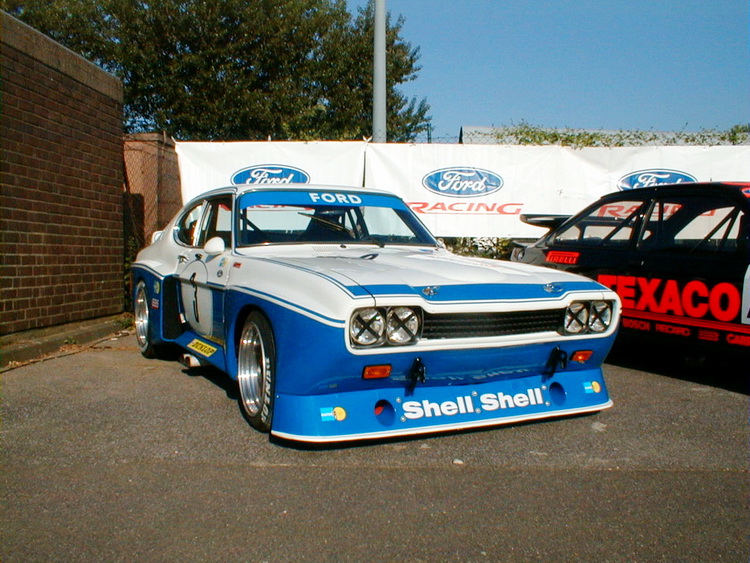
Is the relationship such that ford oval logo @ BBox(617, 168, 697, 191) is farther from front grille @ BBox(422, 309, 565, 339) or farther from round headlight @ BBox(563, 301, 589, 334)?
front grille @ BBox(422, 309, 565, 339)

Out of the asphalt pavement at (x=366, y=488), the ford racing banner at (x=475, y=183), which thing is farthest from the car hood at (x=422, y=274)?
the ford racing banner at (x=475, y=183)

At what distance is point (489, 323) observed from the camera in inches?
137

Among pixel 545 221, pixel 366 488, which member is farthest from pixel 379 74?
pixel 366 488

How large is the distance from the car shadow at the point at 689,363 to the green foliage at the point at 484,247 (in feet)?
10.4

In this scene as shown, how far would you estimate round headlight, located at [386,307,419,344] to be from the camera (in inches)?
128

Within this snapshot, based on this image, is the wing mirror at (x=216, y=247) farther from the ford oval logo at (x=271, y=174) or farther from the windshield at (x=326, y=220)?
the ford oval logo at (x=271, y=174)

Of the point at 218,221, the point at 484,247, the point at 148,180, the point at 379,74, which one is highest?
the point at 379,74

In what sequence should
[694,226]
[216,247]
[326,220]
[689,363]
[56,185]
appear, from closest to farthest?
[216,247] → [326,220] → [689,363] → [694,226] → [56,185]

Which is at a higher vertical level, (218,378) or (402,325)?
(402,325)

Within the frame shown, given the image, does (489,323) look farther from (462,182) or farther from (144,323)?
(462,182)

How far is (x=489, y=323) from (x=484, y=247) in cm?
593

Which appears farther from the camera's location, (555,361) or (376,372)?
(555,361)

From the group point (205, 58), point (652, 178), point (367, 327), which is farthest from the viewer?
point (205, 58)

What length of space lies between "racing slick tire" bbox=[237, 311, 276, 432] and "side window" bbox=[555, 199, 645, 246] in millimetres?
3274
